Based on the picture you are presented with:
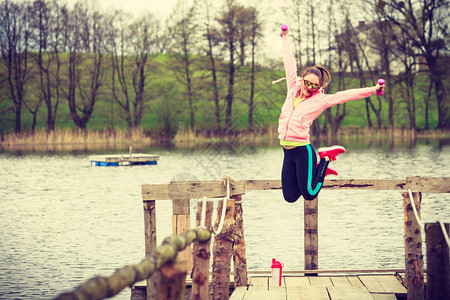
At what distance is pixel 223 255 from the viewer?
8.91 metres

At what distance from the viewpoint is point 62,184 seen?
33.4 m

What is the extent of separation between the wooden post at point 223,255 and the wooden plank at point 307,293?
88 cm

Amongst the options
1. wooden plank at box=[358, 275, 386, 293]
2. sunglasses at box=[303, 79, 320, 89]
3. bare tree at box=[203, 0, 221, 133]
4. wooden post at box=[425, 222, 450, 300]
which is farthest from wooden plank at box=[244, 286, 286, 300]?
bare tree at box=[203, 0, 221, 133]

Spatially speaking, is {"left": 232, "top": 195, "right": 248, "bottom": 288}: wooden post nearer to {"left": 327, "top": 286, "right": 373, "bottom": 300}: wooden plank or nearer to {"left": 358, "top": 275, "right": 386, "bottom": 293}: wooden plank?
{"left": 327, "top": 286, "right": 373, "bottom": 300}: wooden plank

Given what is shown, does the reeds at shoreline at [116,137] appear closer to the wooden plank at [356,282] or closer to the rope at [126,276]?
the wooden plank at [356,282]

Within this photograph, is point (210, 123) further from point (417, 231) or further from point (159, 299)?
point (159, 299)

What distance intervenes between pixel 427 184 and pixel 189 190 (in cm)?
320

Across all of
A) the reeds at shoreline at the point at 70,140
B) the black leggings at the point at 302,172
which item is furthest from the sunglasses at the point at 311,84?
the reeds at shoreline at the point at 70,140

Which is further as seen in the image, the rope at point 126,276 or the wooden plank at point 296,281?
the wooden plank at point 296,281

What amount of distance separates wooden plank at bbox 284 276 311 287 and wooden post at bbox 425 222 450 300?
3.25 m

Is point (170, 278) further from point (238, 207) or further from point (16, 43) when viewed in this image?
point (16, 43)

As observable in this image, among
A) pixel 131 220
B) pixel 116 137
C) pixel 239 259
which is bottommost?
pixel 131 220

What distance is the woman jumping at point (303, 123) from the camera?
783 cm

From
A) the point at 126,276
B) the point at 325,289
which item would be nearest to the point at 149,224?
the point at 325,289
